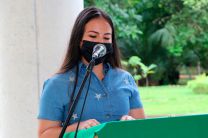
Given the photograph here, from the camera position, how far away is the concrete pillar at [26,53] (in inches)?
111

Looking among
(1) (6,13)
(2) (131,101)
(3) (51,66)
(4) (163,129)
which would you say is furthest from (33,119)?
(4) (163,129)

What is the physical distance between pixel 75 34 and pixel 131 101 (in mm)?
353

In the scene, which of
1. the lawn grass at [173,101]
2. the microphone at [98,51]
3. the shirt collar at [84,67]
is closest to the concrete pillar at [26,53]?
the shirt collar at [84,67]

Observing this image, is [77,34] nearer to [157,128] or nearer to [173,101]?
[157,128]

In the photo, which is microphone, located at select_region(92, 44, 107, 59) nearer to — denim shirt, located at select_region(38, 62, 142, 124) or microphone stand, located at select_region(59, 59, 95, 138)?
microphone stand, located at select_region(59, 59, 95, 138)

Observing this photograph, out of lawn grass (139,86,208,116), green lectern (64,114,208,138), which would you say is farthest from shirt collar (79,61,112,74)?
lawn grass (139,86,208,116)

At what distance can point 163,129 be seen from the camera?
142cm

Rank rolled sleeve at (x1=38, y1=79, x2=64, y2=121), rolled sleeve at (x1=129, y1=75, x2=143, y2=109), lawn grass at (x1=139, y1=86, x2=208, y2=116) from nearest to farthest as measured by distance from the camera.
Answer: rolled sleeve at (x1=38, y1=79, x2=64, y2=121), rolled sleeve at (x1=129, y1=75, x2=143, y2=109), lawn grass at (x1=139, y1=86, x2=208, y2=116)

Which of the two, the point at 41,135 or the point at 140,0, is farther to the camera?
the point at 140,0

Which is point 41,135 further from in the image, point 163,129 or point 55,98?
point 163,129

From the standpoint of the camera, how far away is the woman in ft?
5.68

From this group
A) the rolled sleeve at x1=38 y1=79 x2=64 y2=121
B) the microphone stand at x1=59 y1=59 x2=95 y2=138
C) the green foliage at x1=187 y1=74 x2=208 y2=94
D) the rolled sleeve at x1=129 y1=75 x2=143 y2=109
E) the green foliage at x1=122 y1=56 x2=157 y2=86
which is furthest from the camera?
the green foliage at x1=122 y1=56 x2=157 y2=86

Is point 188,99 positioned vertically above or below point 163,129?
below

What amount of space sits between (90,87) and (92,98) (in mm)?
45
